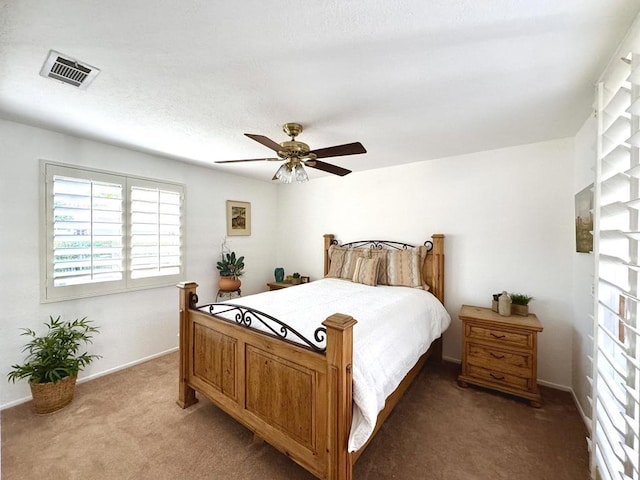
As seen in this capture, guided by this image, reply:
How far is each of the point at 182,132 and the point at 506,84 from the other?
8.74 feet

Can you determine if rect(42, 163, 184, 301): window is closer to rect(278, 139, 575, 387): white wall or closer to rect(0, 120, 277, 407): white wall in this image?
rect(0, 120, 277, 407): white wall

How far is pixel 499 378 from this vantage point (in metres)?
2.45

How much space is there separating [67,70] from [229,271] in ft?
9.19

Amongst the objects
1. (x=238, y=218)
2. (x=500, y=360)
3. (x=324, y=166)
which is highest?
(x=324, y=166)

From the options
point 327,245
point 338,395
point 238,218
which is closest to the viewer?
point 338,395

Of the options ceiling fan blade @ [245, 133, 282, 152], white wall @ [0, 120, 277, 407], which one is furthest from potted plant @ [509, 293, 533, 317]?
white wall @ [0, 120, 277, 407]

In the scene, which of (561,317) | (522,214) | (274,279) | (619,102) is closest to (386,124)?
(619,102)

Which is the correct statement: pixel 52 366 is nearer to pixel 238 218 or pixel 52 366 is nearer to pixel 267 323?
pixel 267 323

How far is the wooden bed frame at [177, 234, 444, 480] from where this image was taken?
1362 mm

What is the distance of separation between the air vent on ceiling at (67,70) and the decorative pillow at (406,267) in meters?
3.17

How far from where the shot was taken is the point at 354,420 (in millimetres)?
1402

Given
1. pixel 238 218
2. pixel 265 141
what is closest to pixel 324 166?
pixel 265 141

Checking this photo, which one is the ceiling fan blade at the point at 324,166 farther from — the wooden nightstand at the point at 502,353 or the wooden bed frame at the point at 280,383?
the wooden nightstand at the point at 502,353

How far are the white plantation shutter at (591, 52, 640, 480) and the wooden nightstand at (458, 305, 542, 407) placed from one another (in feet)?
2.44
